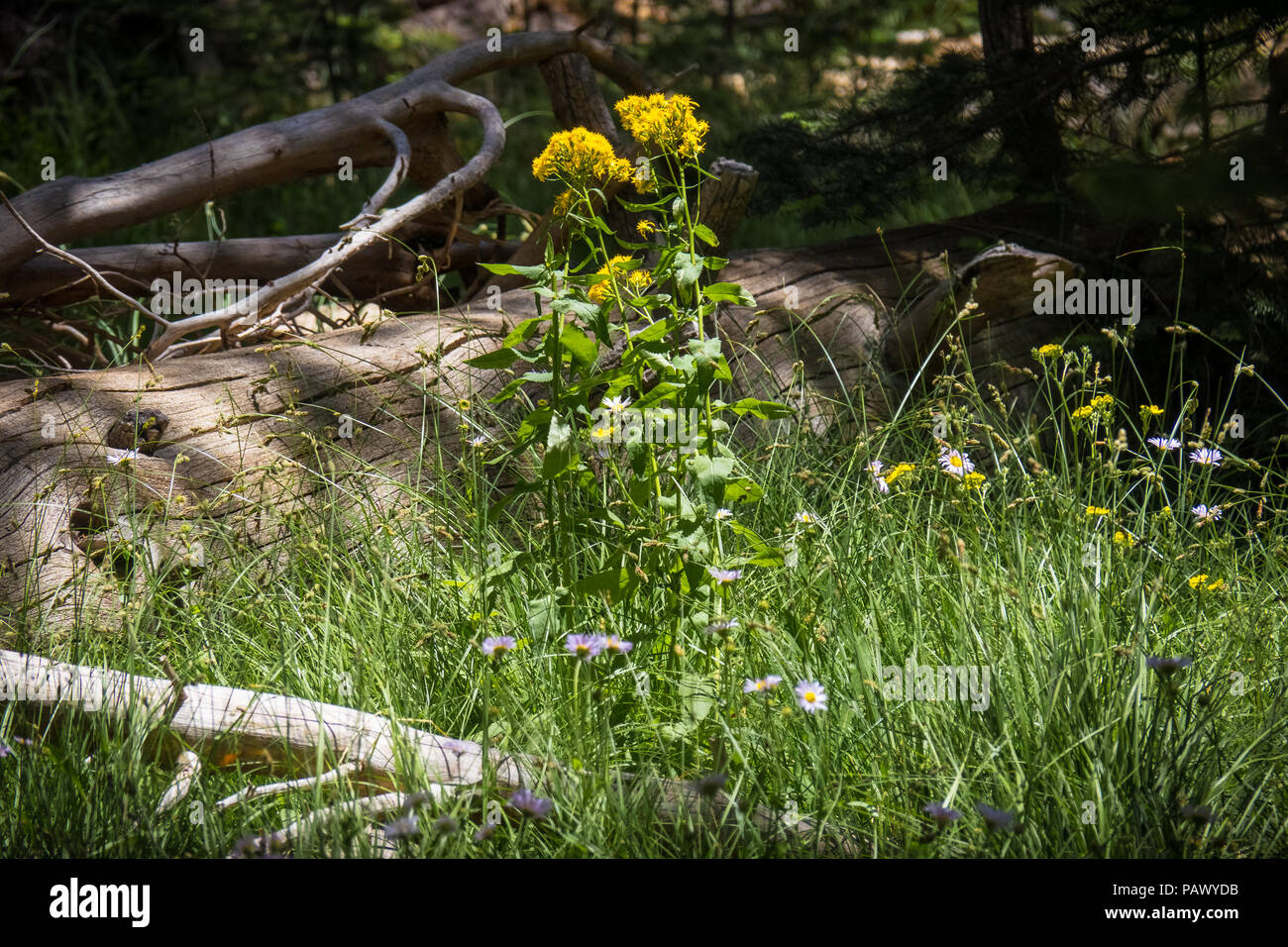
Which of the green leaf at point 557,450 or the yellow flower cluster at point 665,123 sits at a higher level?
the yellow flower cluster at point 665,123

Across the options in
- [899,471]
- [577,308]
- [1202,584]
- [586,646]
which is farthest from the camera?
[899,471]

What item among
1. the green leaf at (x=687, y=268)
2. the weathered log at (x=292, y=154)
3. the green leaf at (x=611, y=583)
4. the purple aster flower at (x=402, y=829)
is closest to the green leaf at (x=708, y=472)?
the green leaf at (x=611, y=583)

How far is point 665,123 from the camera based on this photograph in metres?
1.99

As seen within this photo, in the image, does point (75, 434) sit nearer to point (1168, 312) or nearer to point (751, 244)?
point (1168, 312)

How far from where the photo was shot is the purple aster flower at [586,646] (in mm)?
1678

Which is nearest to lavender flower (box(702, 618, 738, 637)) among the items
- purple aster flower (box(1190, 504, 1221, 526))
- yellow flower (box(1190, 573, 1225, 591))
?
yellow flower (box(1190, 573, 1225, 591))

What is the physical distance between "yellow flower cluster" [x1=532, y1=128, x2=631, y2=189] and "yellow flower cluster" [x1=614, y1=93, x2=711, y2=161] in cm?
8

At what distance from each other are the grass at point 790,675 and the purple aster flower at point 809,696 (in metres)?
0.09

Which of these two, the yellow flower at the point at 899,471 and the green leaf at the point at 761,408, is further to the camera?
the yellow flower at the point at 899,471

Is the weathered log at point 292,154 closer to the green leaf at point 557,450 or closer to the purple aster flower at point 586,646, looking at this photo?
the green leaf at point 557,450

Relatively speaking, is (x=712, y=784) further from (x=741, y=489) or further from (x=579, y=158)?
(x=579, y=158)

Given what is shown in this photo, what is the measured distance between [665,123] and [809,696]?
1.14 m

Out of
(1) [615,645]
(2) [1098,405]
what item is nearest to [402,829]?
(1) [615,645]

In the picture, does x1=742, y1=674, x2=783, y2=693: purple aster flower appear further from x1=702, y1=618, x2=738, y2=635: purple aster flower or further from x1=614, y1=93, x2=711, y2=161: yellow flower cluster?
x1=614, y1=93, x2=711, y2=161: yellow flower cluster
